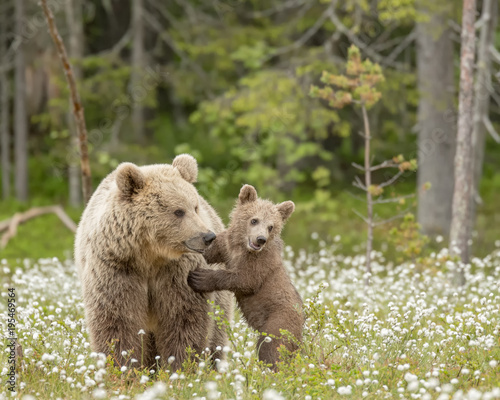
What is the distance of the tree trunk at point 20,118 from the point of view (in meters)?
19.4

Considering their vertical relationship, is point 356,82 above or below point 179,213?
above

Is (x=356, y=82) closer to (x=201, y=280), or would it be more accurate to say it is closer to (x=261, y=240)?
(x=261, y=240)

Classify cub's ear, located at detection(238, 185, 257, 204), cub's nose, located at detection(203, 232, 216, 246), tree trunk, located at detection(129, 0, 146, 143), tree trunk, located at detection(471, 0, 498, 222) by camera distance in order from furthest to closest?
tree trunk, located at detection(129, 0, 146, 143), tree trunk, located at detection(471, 0, 498, 222), cub's ear, located at detection(238, 185, 257, 204), cub's nose, located at detection(203, 232, 216, 246)

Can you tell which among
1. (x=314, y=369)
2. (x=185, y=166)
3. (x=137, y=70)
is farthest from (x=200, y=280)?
(x=137, y=70)

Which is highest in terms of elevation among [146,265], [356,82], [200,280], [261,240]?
[356,82]

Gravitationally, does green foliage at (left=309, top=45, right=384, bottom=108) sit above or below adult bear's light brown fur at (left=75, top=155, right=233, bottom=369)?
above

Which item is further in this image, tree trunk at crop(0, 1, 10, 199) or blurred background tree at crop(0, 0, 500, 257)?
tree trunk at crop(0, 1, 10, 199)

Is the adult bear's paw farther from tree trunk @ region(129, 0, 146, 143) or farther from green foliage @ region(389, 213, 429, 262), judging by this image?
tree trunk @ region(129, 0, 146, 143)

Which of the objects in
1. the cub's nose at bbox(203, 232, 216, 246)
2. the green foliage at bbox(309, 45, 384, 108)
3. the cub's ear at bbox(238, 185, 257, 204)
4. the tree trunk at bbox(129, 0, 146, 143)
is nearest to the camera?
the cub's nose at bbox(203, 232, 216, 246)

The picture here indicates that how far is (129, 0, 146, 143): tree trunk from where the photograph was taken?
1739 centimetres

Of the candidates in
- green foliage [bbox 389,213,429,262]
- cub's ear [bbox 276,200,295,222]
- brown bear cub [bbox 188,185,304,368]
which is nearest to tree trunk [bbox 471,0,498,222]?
green foliage [bbox 389,213,429,262]

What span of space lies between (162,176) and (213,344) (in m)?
1.60

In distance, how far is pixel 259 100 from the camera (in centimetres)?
1309

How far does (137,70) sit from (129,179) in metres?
12.7
